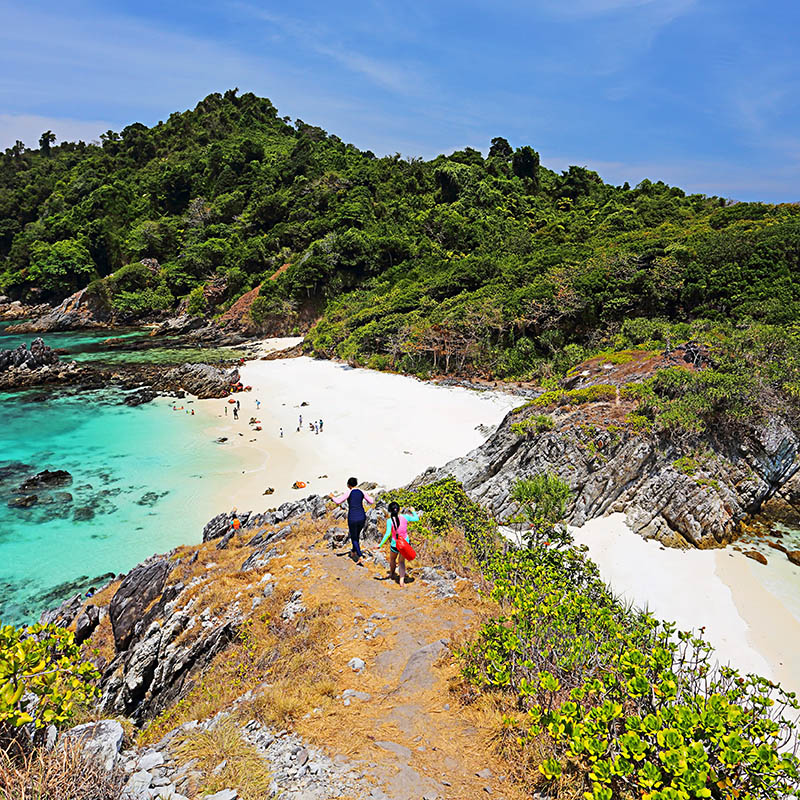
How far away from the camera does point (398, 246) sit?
197ft

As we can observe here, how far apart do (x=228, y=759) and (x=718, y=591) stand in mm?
11716

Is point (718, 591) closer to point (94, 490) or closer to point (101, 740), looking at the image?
point (101, 740)

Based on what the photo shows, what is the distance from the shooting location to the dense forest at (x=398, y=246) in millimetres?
30719

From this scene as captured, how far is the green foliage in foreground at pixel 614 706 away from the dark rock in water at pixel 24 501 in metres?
20.8

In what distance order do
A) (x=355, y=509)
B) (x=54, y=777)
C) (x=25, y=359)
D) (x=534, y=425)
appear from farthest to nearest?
(x=25, y=359) < (x=534, y=425) < (x=355, y=509) < (x=54, y=777)

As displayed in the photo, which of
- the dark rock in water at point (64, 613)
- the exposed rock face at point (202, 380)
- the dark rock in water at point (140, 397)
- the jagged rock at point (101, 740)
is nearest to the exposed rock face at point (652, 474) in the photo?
the jagged rock at point (101, 740)

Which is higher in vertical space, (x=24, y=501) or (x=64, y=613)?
(x=64, y=613)

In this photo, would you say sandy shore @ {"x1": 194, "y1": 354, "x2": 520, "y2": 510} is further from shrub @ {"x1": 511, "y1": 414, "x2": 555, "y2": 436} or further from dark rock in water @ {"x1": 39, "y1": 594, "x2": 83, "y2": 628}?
dark rock in water @ {"x1": 39, "y1": 594, "x2": 83, "y2": 628}

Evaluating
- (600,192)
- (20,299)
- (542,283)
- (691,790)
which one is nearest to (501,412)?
(542,283)

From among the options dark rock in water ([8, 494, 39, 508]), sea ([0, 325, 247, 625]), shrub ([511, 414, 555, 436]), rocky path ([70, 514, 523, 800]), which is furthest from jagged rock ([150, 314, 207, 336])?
rocky path ([70, 514, 523, 800])

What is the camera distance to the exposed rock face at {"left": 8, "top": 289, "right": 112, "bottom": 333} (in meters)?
65.0

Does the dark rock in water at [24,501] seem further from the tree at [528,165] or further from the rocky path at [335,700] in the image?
the tree at [528,165]

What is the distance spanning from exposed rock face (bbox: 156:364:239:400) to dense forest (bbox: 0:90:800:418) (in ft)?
36.4

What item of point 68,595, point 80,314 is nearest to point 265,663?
point 68,595
